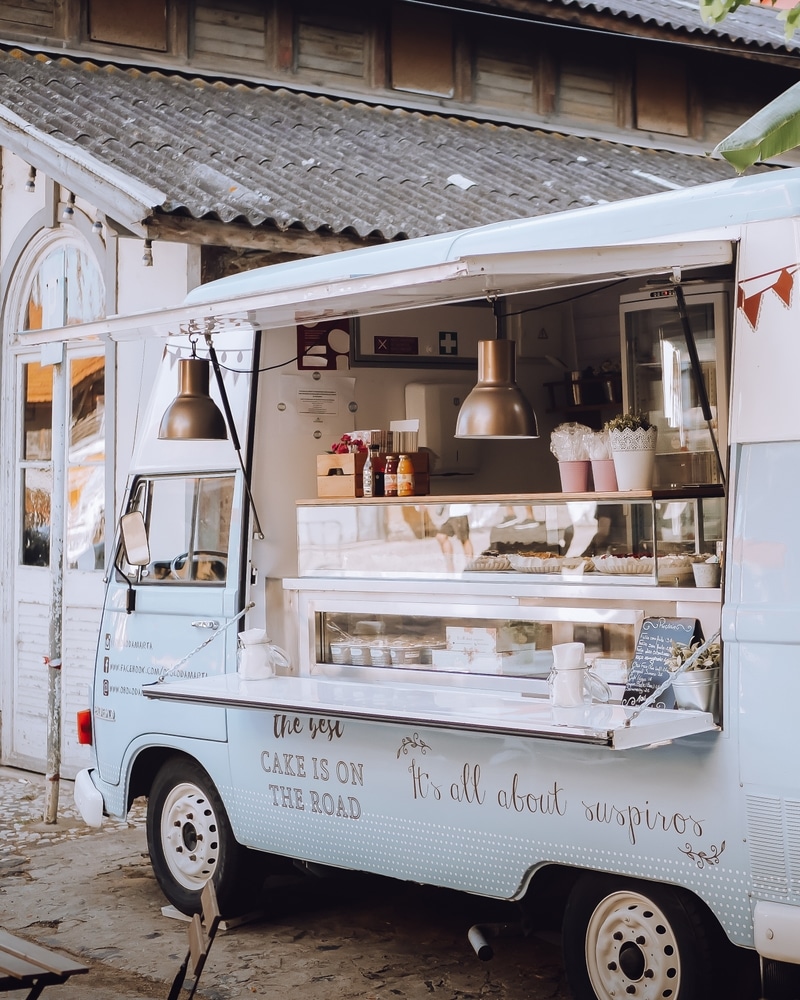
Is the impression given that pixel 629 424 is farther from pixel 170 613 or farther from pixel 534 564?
pixel 170 613

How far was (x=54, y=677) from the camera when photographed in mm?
8297

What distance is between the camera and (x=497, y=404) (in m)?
4.99

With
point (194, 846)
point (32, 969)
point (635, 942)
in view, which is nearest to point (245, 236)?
point (194, 846)

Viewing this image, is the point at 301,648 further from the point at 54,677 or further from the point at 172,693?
the point at 54,677

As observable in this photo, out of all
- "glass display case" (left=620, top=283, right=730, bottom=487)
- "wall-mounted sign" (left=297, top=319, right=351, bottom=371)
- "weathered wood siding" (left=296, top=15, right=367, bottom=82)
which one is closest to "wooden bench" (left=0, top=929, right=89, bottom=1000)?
"wall-mounted sign" (left=297, top=319, right=351, bottom=371)

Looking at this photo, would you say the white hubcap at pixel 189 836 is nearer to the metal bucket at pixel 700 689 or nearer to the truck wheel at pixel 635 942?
the truck wheel at pixel 635 942

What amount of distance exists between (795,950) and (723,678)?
2.67ft

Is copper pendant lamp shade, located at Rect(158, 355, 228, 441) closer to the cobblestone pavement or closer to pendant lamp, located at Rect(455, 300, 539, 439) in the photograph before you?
pendant lamp, located at Rect(455, 300, 539, 439)

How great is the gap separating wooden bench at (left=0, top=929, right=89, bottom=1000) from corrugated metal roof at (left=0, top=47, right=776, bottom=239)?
174 inches

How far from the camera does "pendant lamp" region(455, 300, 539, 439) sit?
196 inches

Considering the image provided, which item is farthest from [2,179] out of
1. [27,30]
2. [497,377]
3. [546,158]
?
[497,377]

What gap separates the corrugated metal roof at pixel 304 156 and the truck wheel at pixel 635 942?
4.45 metres

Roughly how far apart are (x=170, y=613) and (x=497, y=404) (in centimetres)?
215

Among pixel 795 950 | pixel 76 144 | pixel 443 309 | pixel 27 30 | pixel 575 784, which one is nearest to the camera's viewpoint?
pixel 795 950
